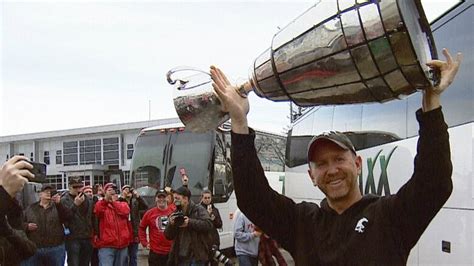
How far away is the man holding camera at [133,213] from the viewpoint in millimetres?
10196

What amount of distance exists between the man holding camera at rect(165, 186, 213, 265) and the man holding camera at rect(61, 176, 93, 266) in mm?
2504

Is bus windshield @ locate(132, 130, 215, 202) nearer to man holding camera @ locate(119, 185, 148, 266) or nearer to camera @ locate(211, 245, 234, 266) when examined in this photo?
man holding camera @ locate(119, 185, 148, 266)

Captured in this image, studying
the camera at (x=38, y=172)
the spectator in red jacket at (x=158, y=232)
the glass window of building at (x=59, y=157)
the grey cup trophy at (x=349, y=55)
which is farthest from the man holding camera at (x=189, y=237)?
the glass window of building at (x=59, y=157)

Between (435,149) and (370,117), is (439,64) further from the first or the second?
(370,117)

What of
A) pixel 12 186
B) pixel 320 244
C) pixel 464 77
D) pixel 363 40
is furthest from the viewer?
pixel 464 77

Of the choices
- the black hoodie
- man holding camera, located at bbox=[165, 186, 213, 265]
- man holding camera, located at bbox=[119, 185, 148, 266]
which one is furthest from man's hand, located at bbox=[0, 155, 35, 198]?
man holding camera, located at bbox=[119, 185, 148, 266]

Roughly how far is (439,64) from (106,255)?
796cm

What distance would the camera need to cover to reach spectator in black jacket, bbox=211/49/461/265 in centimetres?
212

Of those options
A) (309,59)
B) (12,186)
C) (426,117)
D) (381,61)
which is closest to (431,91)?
(426,117)

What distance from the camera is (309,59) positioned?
195 centimetres

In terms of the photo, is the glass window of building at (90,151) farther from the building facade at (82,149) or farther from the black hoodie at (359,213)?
the black hoodie at (359,213)

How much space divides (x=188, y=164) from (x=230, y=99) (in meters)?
10.6

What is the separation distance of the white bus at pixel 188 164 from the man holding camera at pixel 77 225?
3131 millimetres

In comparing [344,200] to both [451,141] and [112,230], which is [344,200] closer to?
[451,141]
